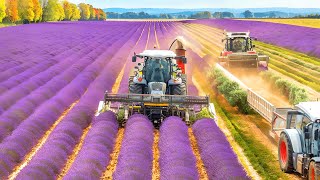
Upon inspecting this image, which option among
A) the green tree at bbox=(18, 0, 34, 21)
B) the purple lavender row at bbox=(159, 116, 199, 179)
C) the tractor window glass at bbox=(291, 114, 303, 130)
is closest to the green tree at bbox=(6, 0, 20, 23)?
the green tree at bbox=(18, 0, 34, 21)

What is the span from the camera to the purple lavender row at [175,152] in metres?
10.2

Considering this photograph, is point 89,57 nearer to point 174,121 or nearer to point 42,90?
point 42,90

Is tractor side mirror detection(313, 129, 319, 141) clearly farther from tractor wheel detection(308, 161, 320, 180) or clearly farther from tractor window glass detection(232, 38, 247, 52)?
tractor window glass detection(232, 38, 247, 52)

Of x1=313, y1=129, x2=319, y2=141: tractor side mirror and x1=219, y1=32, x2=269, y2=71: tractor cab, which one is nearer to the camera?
x1=313, y1=129, x2=319, y2=141: tractor side mirror

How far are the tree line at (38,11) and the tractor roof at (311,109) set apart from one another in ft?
268

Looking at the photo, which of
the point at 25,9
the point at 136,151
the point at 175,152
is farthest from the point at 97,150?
the point at 25,9

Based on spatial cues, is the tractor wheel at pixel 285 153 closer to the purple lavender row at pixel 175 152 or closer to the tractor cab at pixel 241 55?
the purple lavender row at pixel 175 152

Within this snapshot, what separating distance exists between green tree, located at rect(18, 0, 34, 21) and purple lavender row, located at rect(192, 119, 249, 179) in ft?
301

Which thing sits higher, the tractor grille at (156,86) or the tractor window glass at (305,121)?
the tractor window glass at (305,121)

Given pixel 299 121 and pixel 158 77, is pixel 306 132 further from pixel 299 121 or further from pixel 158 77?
pixel 158 77

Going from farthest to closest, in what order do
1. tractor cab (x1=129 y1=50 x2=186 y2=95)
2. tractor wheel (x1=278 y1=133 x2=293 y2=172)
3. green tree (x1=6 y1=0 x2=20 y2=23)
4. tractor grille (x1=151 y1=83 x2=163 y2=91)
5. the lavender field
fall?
green tree (x1=6 y1=0 x2=20 y2=23) → tractor cab (x1=129 y1=50 x2=186 y2=95) → tractor grille (x1=151 y1=83 x2=163 y2=91) → the lavender field → tractor wheel (x1=278 y1=133 x2=293 y2=172)

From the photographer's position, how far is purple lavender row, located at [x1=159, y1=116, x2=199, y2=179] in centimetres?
1017

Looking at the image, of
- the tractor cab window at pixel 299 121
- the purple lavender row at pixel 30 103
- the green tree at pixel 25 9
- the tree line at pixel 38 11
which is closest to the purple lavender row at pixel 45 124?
the purple lavender row at pixel 30 103

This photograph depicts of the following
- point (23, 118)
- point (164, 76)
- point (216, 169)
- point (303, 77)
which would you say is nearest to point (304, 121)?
point (216, 169)
